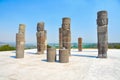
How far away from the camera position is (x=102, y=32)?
12539 mm

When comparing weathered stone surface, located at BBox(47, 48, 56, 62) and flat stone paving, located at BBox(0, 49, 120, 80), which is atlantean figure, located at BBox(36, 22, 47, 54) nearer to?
weathered stone surface, located at BBox(47, 48, 56, 62)

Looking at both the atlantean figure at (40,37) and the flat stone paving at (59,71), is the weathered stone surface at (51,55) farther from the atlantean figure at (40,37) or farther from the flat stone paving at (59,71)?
the atlantean figure at (40,37)

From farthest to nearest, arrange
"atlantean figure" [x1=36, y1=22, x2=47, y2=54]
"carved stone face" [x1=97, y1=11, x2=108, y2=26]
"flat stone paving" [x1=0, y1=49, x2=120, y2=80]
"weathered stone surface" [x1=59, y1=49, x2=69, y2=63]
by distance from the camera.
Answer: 1. "atlantean figure" [x1=36, y1=22, x2=47, y2=54]
2. "carved stone face" [x1=97, y1=11, x2=108, y2=26]
3. "weathered stone surface" [x1=59, y1=49, x2=69, y2=63]
4. "flat stone paving" [x1=0, y1=49, x2=120, y2=80]

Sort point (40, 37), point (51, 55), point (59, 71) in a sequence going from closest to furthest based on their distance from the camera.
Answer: point (59, 71) < point (51, 55) < point (40, 37)

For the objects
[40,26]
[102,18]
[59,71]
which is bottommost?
[59,71]

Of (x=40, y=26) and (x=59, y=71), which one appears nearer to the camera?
(x=59, y=71)

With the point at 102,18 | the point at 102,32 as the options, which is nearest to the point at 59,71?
the point at 102,32

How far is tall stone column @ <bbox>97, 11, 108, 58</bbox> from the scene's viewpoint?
12484 mm

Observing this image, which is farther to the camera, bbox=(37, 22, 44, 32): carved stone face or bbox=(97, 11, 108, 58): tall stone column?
bbox=(37, 22, 44, 32): carved stone face

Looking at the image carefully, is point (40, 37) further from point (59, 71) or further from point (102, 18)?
point (59, 71)

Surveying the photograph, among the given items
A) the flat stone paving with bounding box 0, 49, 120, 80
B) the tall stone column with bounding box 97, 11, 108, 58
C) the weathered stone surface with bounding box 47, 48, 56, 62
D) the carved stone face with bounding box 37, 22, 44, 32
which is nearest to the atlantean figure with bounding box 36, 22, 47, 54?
the carved stone face with bounding box 37, 22, 44, 32

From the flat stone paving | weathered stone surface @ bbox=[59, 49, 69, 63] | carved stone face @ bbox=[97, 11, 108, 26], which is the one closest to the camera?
the flat stone paving

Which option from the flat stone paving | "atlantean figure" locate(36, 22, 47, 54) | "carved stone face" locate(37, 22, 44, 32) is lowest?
the flat stone paving

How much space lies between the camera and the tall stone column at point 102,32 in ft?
41.0
